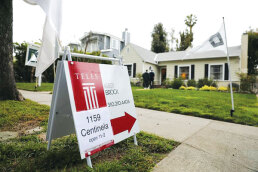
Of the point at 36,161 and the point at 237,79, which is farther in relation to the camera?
the point at 237,79

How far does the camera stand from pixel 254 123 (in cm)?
348

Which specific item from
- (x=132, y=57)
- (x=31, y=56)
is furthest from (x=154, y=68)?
(x=31, y=56)

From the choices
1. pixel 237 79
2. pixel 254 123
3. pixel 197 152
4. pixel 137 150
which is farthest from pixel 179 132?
pixel 237 79

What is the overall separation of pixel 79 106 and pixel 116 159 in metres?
0.79

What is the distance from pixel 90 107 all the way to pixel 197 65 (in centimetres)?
1542

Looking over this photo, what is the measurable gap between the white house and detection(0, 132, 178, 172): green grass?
380 inches

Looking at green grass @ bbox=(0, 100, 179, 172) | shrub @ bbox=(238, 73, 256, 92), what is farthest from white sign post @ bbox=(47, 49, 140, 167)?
shrub @ bbox=(238, 73, 256, 92)

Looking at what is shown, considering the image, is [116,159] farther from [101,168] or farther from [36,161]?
[36,161]

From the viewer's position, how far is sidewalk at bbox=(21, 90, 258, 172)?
1607 millimetres

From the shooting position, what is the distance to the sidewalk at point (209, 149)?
1.61m

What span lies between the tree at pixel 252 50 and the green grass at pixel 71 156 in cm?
2609

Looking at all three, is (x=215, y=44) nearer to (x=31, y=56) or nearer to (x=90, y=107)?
(x=90, y=107)

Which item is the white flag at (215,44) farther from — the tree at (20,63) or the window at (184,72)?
the tree at (20,63)

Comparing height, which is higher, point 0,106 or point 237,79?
point 237,79
